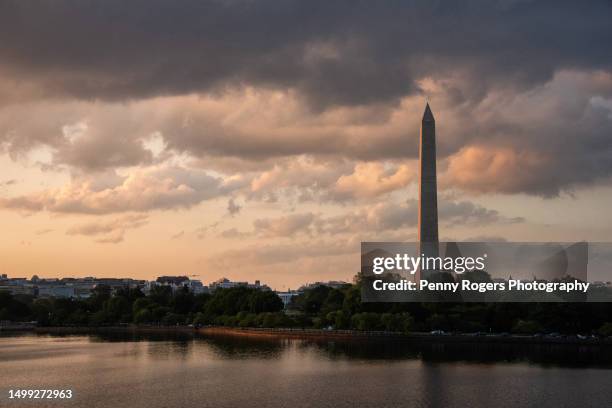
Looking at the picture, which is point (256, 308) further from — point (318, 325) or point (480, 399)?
point (480, 399)

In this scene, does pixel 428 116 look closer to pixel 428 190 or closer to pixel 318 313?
pixel 428 190

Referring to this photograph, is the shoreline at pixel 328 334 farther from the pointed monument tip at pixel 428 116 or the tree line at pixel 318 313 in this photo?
the pointed monument tip at pixel 428 116

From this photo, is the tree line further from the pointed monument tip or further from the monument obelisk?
the pointed monument tip

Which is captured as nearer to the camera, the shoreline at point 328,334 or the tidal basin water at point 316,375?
the tidal basin water at point 316,375

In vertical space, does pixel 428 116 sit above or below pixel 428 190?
above

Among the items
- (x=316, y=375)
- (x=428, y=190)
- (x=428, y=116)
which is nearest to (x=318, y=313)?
(x=428, y=190)

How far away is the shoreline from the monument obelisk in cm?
1300

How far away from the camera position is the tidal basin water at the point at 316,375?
46125 millimetres

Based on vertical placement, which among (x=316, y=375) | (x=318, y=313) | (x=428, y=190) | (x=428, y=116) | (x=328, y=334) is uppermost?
(x=428, y=116)

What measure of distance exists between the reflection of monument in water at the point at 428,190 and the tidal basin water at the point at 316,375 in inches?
600

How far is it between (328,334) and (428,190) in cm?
1992

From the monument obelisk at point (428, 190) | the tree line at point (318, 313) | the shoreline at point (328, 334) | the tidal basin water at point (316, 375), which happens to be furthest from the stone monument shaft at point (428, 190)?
the tidal basin water at point (316, 375)

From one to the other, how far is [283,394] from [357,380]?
279 inches

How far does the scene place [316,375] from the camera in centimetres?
5650
